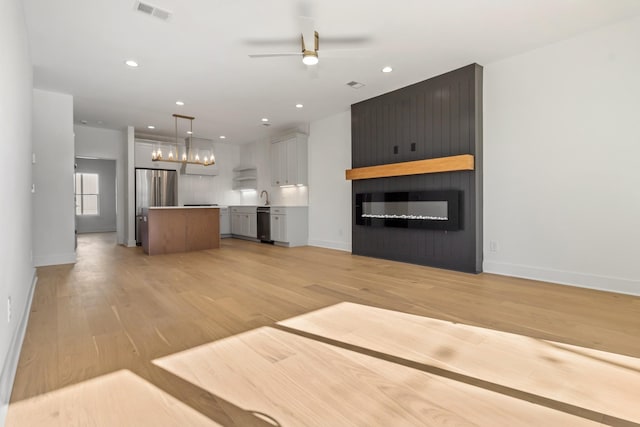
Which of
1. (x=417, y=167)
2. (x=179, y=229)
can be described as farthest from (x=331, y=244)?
(x=179, y=229)

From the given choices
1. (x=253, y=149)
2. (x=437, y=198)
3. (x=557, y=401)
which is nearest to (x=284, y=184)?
(x=253, y=149)

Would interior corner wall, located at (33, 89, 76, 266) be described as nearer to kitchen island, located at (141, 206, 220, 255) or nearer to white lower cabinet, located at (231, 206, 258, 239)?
kitchen island, located at (141, 206, 220, 255)

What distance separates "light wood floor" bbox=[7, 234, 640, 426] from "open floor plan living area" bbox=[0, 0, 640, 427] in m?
0.02

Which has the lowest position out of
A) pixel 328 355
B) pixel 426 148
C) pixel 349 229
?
pixel 328 355

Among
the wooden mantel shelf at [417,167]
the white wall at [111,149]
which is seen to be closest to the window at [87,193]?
the white wall at [111,149]

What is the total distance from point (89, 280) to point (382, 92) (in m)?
4.84

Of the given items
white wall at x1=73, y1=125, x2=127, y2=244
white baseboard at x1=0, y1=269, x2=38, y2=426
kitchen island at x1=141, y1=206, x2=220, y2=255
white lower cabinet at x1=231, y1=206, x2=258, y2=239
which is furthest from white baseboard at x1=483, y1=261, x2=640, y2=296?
white wall at x1=73, y1=125, x2=127, y2=244

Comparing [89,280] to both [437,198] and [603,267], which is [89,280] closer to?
[437,198]

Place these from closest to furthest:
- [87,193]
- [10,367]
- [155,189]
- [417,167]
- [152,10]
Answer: [10,367] < [152,10] < [417,167] < [155,189] < [87,193]

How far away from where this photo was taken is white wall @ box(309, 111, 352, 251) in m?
6.04

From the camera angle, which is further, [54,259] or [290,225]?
[290,225]

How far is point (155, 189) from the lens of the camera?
760cm

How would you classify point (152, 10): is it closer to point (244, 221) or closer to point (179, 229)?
point (179, 229)

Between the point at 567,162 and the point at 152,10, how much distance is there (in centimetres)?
451
